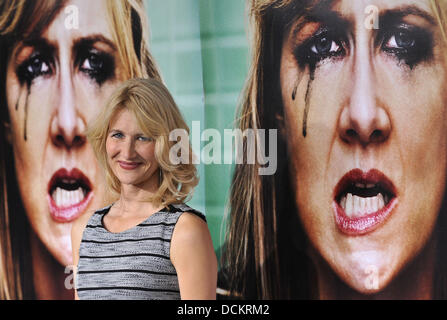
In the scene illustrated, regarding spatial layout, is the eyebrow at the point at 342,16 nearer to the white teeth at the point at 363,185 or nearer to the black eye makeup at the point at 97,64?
the white teeth at the point at 363,185

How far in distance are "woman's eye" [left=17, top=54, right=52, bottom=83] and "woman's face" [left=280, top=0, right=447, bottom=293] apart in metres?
1.13

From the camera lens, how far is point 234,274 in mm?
2494

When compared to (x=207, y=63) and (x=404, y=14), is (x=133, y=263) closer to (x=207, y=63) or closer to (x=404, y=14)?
(x=207, y=63)

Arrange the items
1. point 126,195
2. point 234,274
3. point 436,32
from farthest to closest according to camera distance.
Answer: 1. point 234,274
2. point 436,32
3. point 126,195

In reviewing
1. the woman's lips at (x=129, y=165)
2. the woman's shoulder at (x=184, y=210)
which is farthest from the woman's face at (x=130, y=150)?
the woman's shoulder at (x=184, y=210)

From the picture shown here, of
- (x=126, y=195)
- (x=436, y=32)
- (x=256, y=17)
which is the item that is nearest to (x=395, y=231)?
(x=436, y=32)

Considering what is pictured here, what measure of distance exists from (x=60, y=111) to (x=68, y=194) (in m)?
0.39

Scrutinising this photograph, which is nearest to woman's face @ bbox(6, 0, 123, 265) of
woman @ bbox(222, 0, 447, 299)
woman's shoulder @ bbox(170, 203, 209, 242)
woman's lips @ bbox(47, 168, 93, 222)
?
woman's lips @ bbox(47, 168, 93, 222)

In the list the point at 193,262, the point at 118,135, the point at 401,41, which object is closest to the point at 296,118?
the point at 401,41

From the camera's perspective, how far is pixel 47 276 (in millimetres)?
2816
